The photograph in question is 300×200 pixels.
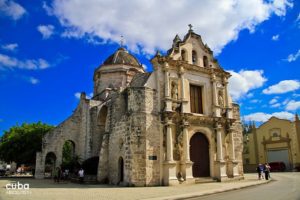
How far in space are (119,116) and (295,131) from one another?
27.6 meters

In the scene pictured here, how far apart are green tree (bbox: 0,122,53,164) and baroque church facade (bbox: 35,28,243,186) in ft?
44.5

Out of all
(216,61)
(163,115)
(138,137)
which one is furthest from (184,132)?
(216,61)

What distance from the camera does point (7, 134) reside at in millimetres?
32688

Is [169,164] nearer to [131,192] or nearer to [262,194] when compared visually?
[131,192]

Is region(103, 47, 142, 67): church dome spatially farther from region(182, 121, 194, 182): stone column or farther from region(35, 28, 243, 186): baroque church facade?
region(182, 121, 194, 182): stone column

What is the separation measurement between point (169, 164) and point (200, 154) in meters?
3.37

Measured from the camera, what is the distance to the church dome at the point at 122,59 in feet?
101

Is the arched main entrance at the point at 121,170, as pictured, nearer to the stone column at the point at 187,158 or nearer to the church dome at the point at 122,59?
the stone column at the point at 187,158

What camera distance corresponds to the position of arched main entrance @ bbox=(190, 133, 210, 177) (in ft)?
63.1

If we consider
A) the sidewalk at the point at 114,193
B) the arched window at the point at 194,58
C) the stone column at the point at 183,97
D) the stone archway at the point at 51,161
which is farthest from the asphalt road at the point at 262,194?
the stone archway at the point at 51,161

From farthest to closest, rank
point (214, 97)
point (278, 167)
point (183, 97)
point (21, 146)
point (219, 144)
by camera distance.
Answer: point (278, 167)
point (21, 146)
point (214, 97)
point (219, 144)
point (183, 97)

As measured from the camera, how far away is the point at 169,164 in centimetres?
A: 1727
